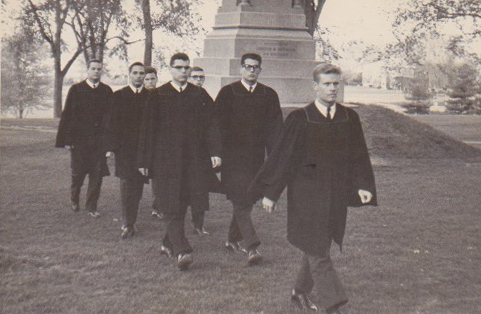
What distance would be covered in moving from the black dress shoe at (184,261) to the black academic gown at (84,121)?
10.6ft

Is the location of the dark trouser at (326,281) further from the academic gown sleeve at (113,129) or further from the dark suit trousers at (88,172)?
the dark suit trousers at (88,172)

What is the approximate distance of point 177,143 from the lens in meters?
6.76

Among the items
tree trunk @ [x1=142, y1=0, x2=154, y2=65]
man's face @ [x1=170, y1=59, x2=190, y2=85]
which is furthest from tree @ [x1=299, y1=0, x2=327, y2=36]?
man's face @ [x1=170, y1=59, x2=190, y2=85]

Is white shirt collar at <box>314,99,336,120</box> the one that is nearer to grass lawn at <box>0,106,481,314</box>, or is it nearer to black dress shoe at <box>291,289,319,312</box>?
black dress shoe at <box>291,289,319,312</box>

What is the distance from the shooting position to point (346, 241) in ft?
25.2

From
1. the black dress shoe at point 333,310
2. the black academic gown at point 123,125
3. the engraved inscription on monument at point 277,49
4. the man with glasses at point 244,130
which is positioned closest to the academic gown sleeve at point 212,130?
the man with glasses at point 244,130

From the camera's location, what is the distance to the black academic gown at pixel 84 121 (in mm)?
9258

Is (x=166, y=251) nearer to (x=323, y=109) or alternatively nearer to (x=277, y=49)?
(x=323, y=109)

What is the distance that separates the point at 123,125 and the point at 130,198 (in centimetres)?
90

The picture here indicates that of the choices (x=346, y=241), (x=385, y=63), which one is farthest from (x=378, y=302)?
(x=385, y=63)

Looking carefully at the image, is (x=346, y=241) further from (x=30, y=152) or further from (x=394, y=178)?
(x=30, y=152)

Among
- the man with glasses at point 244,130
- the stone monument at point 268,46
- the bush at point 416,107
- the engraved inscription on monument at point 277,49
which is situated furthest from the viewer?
the bush at point 416,107

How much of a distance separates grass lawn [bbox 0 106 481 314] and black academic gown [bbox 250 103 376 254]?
0.71 m

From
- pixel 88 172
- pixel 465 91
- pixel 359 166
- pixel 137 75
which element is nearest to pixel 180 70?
pixel 137 75
